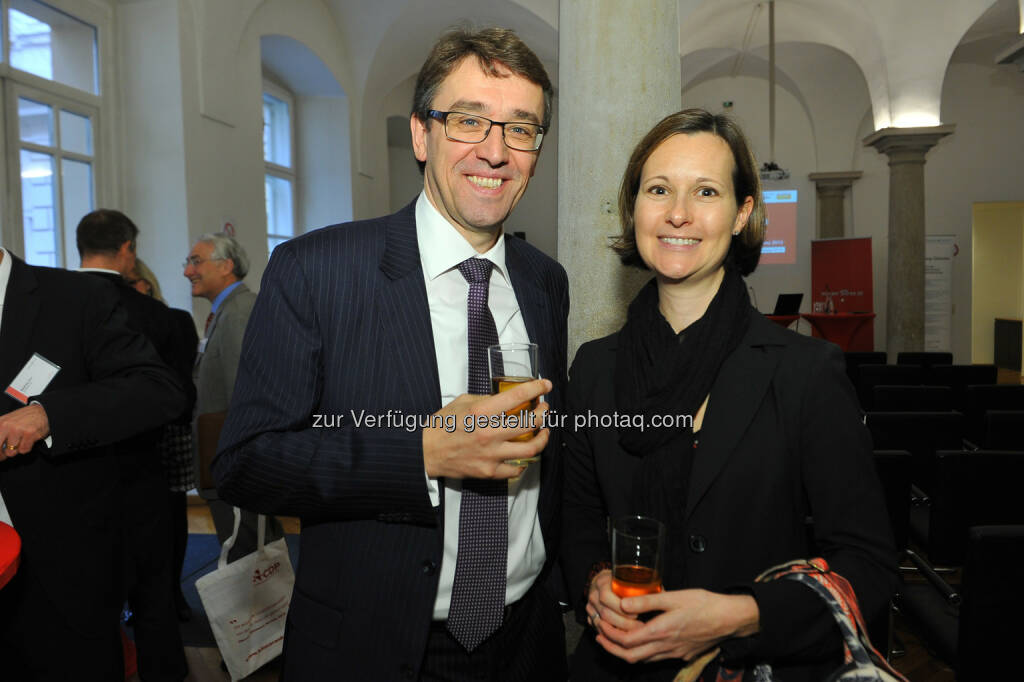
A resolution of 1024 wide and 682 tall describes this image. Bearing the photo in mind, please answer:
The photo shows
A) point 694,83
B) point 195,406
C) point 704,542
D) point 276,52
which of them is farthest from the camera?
point 694,83

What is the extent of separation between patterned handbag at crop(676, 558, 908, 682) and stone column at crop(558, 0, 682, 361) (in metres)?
1.29

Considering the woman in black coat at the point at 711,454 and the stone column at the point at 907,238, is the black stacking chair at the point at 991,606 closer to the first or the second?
the woman in black coat at the point at 711,454

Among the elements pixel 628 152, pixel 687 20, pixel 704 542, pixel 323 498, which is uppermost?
pixel 687 20

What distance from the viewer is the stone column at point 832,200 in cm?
1358

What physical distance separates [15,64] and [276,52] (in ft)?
12.2

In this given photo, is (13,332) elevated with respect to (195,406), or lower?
elevated

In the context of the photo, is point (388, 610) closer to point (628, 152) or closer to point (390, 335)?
point (390, 335)

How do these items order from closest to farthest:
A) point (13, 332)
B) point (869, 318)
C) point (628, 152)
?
point (13, 332) < point (628, 152) < point (869, 318)

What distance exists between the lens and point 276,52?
8.45 metres

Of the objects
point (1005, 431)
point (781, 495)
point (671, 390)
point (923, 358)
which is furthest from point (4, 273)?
point (923, 358)

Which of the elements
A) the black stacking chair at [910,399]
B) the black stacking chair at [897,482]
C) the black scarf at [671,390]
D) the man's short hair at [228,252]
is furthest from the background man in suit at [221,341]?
the black stacking chair at [910,399]

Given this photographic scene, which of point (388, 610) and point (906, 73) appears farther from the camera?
point (906, 73)

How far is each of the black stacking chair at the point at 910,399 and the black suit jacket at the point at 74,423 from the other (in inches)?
165

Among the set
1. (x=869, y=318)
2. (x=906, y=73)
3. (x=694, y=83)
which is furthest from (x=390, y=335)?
(x=694, y=83)
